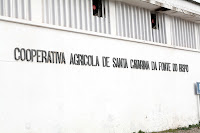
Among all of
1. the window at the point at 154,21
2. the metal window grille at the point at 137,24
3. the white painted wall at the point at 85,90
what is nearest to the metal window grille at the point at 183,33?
the white painted wall at the point at 85,90

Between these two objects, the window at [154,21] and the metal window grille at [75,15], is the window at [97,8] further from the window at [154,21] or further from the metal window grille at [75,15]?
the window at [154,21]

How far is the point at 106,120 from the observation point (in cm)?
1016

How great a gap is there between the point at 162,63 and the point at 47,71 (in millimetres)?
5685

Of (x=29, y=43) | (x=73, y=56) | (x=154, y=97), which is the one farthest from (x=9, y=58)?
(x=154, y=97)

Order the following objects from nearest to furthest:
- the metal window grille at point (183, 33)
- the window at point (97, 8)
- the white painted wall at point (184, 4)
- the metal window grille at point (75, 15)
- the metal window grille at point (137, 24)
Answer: the metal window grille at point (75, 15)
the window at point (97, 8)
the metal window grille at point (137, 24)
the white painted wall at point (184, 4)
the metal window grille at point (183, 33)

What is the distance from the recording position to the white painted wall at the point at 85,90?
799 centimetres

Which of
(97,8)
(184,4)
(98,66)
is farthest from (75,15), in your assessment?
(184,4)

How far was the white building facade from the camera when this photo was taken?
814 centimetres

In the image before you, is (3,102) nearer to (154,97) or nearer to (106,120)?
(106,120)

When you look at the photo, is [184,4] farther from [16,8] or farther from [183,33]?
[16,8]

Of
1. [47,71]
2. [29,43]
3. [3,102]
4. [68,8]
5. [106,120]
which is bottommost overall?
[106,120]

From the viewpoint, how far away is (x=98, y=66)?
10188 millimetres

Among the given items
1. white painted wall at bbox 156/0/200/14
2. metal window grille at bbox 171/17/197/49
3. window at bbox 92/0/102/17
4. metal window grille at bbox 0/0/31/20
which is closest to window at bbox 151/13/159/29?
white painted wall at bbox 156/0/200/14

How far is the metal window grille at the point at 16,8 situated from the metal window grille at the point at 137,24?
12.1 ft
